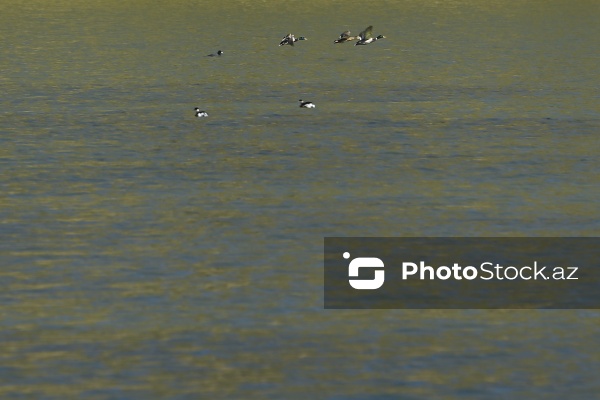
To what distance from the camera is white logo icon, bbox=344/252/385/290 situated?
38375 mm

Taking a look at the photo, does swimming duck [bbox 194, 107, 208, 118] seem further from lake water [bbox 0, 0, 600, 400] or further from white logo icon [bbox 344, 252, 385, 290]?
white logo icon [bbox 344, 252, 385, 290]

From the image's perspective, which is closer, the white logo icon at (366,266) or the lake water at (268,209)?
the lake water at (268,209)

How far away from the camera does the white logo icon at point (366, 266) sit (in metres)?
38.4

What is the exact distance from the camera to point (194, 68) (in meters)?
99.0

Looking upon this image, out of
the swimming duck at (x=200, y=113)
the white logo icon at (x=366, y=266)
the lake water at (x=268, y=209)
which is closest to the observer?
the lake water at (x=268, y=209)

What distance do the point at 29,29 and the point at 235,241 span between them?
335ft

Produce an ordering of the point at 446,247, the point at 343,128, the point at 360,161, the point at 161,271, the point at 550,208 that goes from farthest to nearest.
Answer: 1. the point at 343,128
2. the point at 360,161
3. the point at 550,208
4. the point at 446,247
5. the point at 161,271

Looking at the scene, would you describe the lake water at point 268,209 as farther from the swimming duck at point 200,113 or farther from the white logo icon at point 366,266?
the white logo icon at point 366,266

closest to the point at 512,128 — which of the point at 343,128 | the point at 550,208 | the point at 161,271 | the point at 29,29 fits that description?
the point at 343,128

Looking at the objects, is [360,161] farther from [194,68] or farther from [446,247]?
[194,68]

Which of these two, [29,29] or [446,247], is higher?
[29,29]

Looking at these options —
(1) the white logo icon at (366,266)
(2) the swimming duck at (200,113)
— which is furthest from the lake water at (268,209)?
(1) the white logo icon at (366,266)

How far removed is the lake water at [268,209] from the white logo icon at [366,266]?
971 millimetres

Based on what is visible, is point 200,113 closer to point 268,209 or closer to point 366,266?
point 268,209
